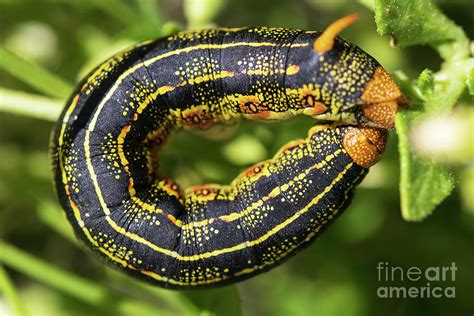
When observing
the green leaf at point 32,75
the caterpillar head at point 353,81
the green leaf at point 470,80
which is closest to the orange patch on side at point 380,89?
the caterpillar head at point 353,81

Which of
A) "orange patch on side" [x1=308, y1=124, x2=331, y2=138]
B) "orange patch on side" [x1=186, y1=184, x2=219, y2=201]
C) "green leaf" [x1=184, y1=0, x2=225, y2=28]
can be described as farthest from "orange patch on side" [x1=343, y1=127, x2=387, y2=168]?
"green leaf" [x1=184, y1=0, x2=225, y2=28]

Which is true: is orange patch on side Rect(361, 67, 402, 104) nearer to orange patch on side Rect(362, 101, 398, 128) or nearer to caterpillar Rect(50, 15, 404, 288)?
orange patch on side Rect(362, 101, 398, 128)

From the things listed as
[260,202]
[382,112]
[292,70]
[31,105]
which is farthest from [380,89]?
[31,105]

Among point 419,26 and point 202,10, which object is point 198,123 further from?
point 419,26

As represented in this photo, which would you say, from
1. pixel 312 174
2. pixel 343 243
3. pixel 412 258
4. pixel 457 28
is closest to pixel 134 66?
pixel 312 174

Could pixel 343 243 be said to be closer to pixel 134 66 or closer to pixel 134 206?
pixel 134 206

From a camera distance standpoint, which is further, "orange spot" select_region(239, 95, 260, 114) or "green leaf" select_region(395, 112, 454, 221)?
"orange spot" select_region(239, 95, 260, 114)

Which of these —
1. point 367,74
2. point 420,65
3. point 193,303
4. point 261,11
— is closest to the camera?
point 367,74

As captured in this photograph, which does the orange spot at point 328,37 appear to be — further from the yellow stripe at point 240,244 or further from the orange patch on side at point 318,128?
the yellow stripe at point 240,244
